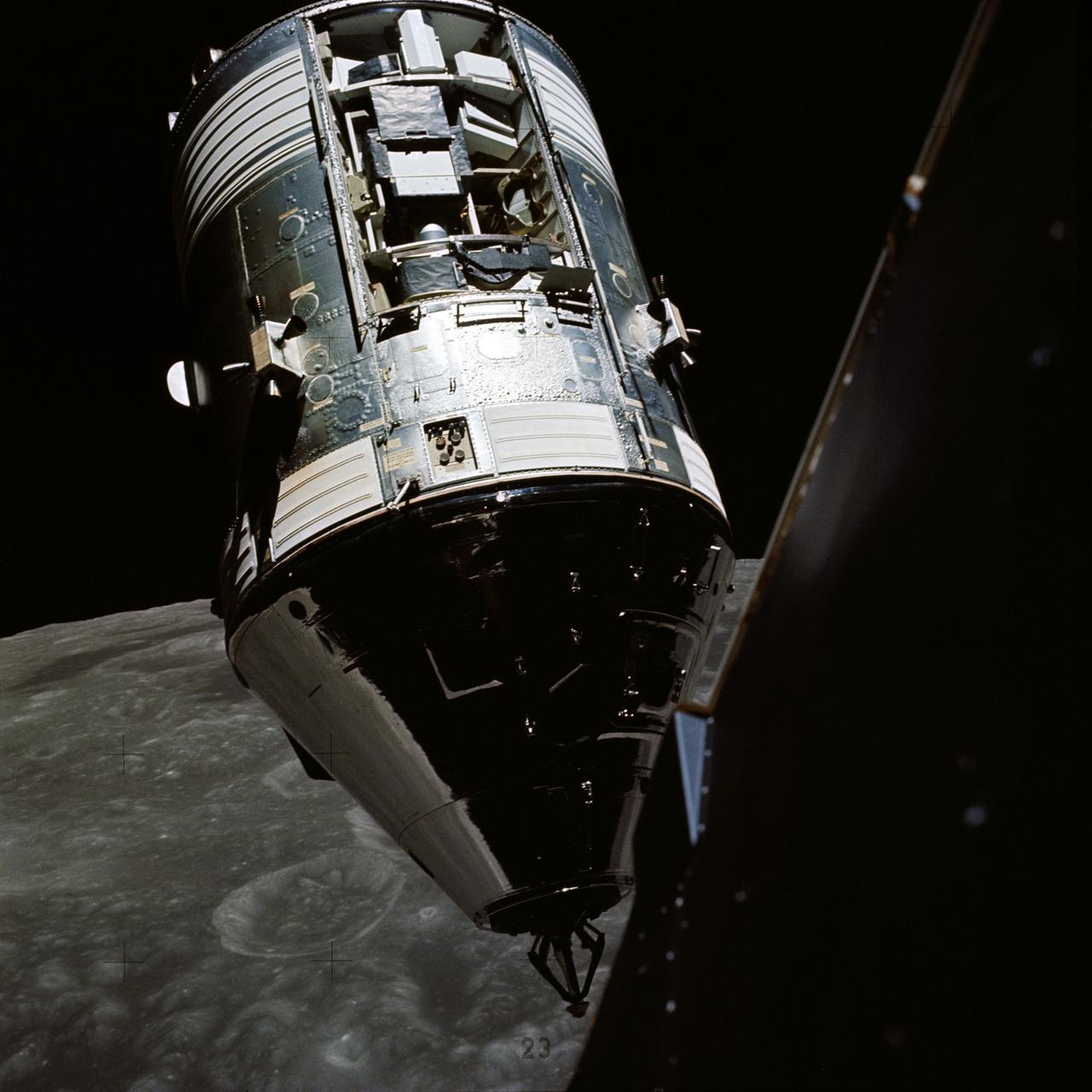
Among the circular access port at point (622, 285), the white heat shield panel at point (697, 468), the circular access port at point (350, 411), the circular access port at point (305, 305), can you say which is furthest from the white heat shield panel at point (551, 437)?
the circular access port at point (305, 305)

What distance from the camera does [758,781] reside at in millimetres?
1038

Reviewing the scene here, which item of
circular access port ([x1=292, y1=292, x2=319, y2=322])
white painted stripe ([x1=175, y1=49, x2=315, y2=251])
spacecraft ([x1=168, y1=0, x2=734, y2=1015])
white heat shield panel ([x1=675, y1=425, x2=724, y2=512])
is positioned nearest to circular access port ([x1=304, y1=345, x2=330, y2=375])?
spacecraft ([x1=168, y1=0, x2=734, y2=1015])

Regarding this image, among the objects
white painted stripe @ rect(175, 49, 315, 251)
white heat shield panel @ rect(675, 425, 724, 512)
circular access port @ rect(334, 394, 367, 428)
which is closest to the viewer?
circular access port @ rect(334, 394, 367, 428)

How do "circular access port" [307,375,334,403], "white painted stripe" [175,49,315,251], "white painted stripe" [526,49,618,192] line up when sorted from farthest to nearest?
1. "white painted stripe" [526,49,618,192]
2. "white painted stripe" [175,49,315,251]
3. "circular access port" [307,375,334,403]

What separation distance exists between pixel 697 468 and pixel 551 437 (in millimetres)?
765

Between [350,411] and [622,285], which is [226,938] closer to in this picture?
[350,411]

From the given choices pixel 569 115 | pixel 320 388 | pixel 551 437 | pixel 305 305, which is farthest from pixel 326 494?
pixel 569 115

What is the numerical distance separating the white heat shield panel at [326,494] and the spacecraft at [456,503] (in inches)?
0.4

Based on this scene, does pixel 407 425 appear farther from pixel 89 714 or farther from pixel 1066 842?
pixel 89 714

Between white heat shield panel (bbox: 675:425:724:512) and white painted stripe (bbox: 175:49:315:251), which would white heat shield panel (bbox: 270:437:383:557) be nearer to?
white heat shield panel (bbox: 675:425:724:512)

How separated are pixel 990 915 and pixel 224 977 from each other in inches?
141

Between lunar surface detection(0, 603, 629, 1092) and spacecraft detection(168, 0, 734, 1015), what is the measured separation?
457mm

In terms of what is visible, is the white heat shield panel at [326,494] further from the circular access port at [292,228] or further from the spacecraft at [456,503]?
the circular access port at [292,228]

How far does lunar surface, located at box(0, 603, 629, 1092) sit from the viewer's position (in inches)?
126
